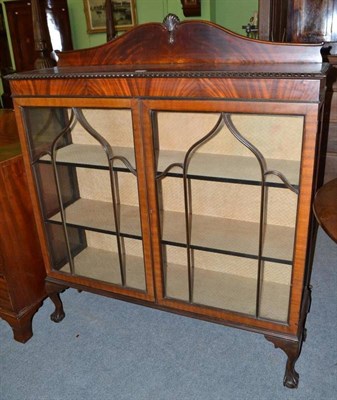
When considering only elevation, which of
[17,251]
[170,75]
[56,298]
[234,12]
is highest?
[234,12]

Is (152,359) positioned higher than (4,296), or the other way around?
(4,296)

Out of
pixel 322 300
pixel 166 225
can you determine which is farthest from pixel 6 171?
pixel 322 300

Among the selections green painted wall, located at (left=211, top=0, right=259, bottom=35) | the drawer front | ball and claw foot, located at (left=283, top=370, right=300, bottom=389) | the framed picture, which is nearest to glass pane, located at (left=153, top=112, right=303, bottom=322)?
ball and claw foot, located at (left=283, top=370, right=300, bottom=389)

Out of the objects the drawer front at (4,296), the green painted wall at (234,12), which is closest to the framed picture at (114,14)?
the green painted wall at (234,12)

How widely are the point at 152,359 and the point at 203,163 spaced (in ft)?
2.83

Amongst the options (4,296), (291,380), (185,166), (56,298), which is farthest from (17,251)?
(291,380)

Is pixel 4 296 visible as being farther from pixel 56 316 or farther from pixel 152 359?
pixel 152 359

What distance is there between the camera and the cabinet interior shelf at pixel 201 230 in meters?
1.43

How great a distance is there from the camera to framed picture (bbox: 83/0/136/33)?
5016 millimetres

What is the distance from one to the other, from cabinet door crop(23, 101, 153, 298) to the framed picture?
3.98 meters

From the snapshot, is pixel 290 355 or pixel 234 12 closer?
pixel 290 355

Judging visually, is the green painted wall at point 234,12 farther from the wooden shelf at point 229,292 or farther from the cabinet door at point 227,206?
the wooden shelf at point 229,292

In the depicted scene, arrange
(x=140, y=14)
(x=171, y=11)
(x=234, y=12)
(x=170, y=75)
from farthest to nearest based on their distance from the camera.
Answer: (x=140, y=14) → (x=171, y=11) → (x=234, y=12) → (x=170, y=75)

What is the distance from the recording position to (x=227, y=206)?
1633 mm
